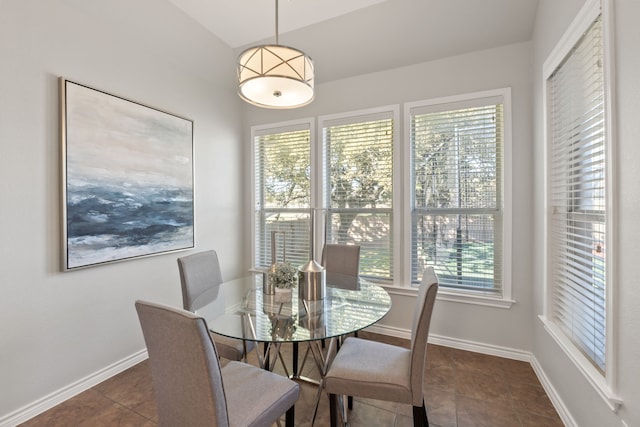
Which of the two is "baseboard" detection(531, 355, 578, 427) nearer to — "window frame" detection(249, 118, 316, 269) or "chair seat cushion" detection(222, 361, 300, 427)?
"chair seat cushion" detection(222, 361, 300, 427)

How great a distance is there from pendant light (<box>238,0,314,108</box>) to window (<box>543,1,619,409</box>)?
4.83 feet

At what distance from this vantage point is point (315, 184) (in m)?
3.44

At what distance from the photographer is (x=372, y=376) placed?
4.89 ft

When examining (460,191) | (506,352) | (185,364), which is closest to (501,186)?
(460,191)

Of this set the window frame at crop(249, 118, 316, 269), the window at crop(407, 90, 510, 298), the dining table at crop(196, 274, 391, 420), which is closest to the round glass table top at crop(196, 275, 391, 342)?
the dining table at crop(196, 274, 391, 420)

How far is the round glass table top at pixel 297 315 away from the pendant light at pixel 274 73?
53.2 inches

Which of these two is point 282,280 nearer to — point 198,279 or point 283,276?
point 283,276

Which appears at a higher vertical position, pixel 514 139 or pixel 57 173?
pixel 514 139

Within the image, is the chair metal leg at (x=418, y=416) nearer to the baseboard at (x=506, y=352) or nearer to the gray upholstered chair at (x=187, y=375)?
the gray upholstered chair at (x=187, y=375)

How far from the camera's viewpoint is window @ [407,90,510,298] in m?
2.70

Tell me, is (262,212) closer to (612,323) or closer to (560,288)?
(560,288)

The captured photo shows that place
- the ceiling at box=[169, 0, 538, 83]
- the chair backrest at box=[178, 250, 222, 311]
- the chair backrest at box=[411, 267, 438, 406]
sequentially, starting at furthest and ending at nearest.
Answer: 1. the ceiling at box=[169, 0, 538, 83]
2. the chair backrest at box=[178, 250, 222, 311]
3. the chair backrest at box=[411, 267, 438, 406]

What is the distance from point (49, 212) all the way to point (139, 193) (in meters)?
0.63

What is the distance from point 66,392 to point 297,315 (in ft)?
6.04
